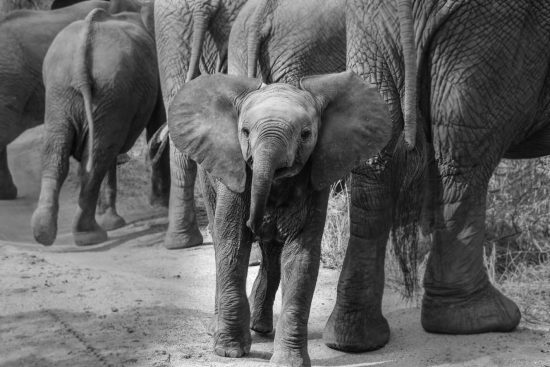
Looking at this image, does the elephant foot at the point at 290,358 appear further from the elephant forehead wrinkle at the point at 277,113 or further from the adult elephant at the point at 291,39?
the adult elephant at the point at 291,39

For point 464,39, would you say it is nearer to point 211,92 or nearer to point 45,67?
point 211,92

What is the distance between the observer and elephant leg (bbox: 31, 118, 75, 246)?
602 cm

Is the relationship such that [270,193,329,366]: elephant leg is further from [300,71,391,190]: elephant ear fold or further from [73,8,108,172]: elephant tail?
[73,8,108,172]: elephant tail

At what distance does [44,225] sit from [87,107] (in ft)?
2.42

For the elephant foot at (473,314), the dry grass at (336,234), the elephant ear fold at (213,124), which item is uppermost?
the elephant ear fold at (213,124)

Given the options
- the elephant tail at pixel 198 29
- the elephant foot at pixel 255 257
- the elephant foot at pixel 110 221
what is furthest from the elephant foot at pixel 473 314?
the elephant foot at pixel 110 221

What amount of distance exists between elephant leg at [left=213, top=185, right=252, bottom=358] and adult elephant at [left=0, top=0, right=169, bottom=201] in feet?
12.5

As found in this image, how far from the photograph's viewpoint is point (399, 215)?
12.9 ft

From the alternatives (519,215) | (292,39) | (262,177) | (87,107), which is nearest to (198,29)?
(292,39)

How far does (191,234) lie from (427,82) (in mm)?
→ 2678

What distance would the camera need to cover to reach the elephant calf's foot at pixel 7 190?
307 inches

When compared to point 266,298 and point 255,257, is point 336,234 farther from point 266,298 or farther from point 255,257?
point 266,298

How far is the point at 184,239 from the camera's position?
237 inches

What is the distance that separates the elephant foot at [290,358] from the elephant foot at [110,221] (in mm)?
3652
